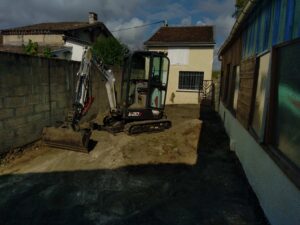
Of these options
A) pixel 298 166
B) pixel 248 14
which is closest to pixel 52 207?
pixel 298 166

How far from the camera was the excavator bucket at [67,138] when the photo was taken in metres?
6.33

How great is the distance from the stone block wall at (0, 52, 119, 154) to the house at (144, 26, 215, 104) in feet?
35.4

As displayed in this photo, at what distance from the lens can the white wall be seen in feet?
9.16

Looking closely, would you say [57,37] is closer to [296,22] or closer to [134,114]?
[134,114]

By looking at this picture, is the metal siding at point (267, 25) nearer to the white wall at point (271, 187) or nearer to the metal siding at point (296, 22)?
the metal siding at point (296, 22)

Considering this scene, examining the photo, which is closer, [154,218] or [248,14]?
[154,218]

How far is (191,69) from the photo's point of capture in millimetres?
18312

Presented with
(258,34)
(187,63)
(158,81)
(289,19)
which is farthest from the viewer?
(187,63)

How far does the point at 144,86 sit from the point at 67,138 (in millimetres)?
3266

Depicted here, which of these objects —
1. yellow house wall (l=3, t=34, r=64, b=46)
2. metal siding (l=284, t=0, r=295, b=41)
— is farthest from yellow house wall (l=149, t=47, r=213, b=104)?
metal siding (l=284, t=0, r=295, b=41)

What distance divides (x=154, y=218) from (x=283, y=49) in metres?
3.10

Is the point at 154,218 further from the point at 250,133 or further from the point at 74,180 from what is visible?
the point at 250,133

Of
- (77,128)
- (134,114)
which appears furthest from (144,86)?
(77,128)

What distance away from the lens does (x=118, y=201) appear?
429 centimetres
